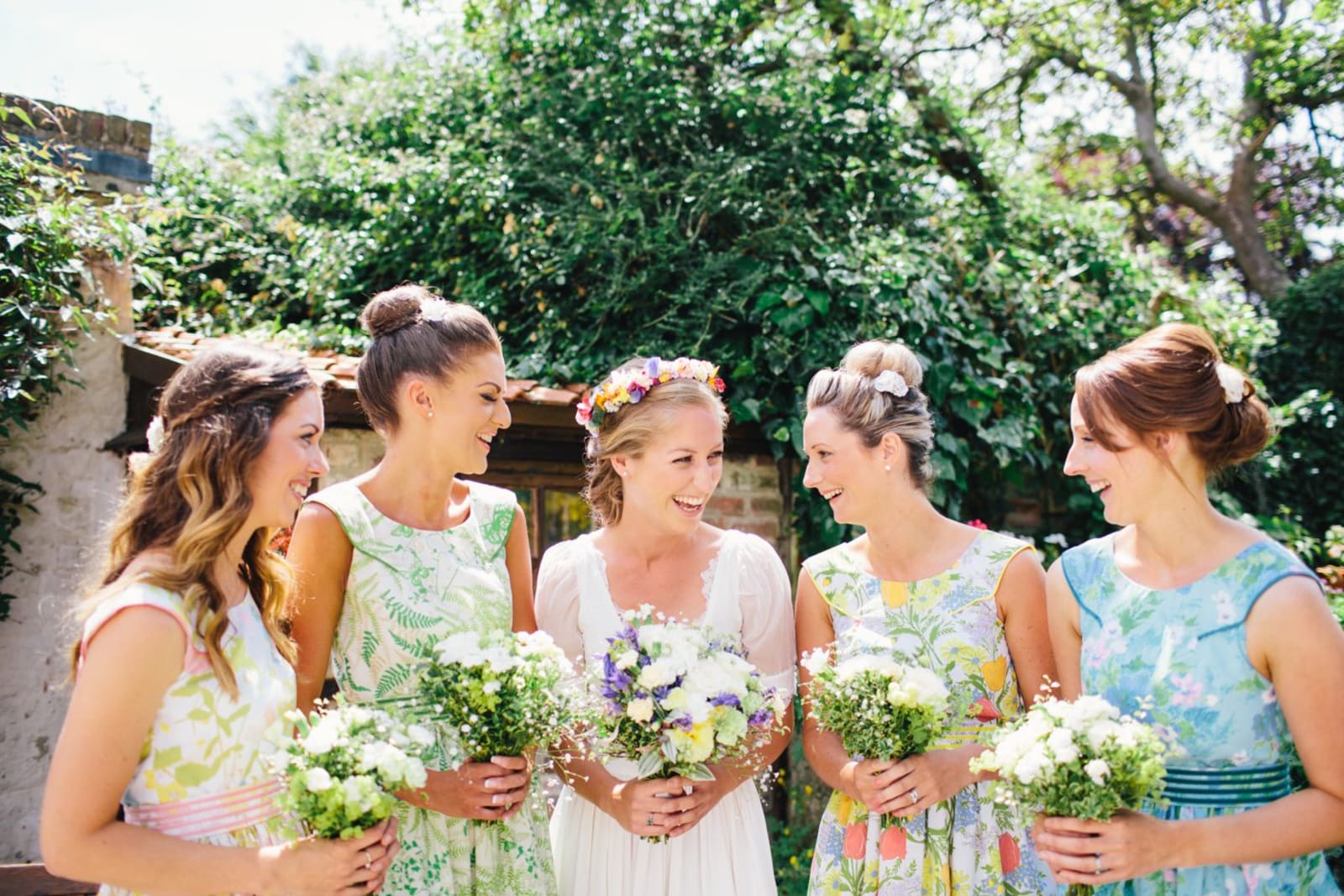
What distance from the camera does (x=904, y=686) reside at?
2.70m

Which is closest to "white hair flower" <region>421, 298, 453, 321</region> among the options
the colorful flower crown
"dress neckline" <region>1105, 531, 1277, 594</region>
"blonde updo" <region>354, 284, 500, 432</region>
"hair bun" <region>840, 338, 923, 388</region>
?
"blonde updo" <region>354, 284, 500, 432</region>

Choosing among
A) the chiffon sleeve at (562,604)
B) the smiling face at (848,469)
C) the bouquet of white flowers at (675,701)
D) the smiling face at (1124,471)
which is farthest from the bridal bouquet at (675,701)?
the smiling face at (1124,471)

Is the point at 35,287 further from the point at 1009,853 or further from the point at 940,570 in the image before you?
the point at 1009,853

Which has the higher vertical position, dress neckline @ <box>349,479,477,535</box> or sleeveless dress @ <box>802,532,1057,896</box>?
dress neckline @ <box>349,479,477,535</box>

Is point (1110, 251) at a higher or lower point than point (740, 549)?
higher

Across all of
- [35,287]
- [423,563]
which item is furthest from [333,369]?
[423,563]

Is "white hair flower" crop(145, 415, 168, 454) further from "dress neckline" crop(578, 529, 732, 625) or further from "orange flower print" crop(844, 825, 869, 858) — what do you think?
"orange flower print" crop(844, 825, 869, 858)

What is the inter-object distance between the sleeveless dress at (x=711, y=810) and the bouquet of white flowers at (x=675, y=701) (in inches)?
10.9

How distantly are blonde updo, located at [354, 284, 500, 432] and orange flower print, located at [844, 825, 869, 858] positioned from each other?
6.20ft

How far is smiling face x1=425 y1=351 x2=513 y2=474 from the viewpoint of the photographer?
3.17 m

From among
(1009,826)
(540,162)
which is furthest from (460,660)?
(540,162)

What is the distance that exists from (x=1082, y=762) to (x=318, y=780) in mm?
1692

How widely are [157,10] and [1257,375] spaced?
11347 mm

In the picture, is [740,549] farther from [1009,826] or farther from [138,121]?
[138,121]
